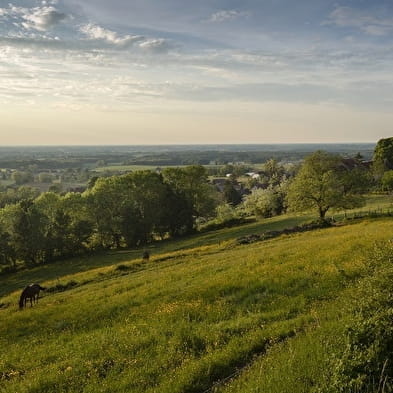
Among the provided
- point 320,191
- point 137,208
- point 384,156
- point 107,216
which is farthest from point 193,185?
point 384,156

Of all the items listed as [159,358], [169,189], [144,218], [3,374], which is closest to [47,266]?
[144,218]

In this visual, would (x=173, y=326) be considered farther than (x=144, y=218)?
No

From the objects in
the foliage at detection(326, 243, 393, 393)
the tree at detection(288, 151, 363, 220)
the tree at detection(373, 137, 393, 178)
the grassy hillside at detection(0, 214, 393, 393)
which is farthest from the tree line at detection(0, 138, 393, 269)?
the foliage at detection(326, 243, 393, 393)

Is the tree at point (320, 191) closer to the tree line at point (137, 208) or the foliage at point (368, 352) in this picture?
the tree line at point (137, 208)

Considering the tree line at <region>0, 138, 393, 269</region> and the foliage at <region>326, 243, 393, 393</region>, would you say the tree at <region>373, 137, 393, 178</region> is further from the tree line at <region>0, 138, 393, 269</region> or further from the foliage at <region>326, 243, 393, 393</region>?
the foliage at <region>326, 243, 393, 393</region>

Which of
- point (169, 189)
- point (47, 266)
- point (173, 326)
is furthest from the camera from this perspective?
point (169, 189)

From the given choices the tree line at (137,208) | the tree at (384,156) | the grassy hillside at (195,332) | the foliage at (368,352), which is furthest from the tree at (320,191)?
the foliage at (368,352)

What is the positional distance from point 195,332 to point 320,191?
47.4 m

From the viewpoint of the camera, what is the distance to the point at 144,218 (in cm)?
7475

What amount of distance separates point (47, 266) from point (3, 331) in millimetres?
46542

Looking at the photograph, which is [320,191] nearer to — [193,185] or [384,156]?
[193,185]

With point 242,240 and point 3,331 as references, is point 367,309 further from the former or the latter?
point 242,240

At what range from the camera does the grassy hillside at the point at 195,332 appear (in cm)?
1010

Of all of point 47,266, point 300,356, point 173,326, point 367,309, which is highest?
point 367,309
